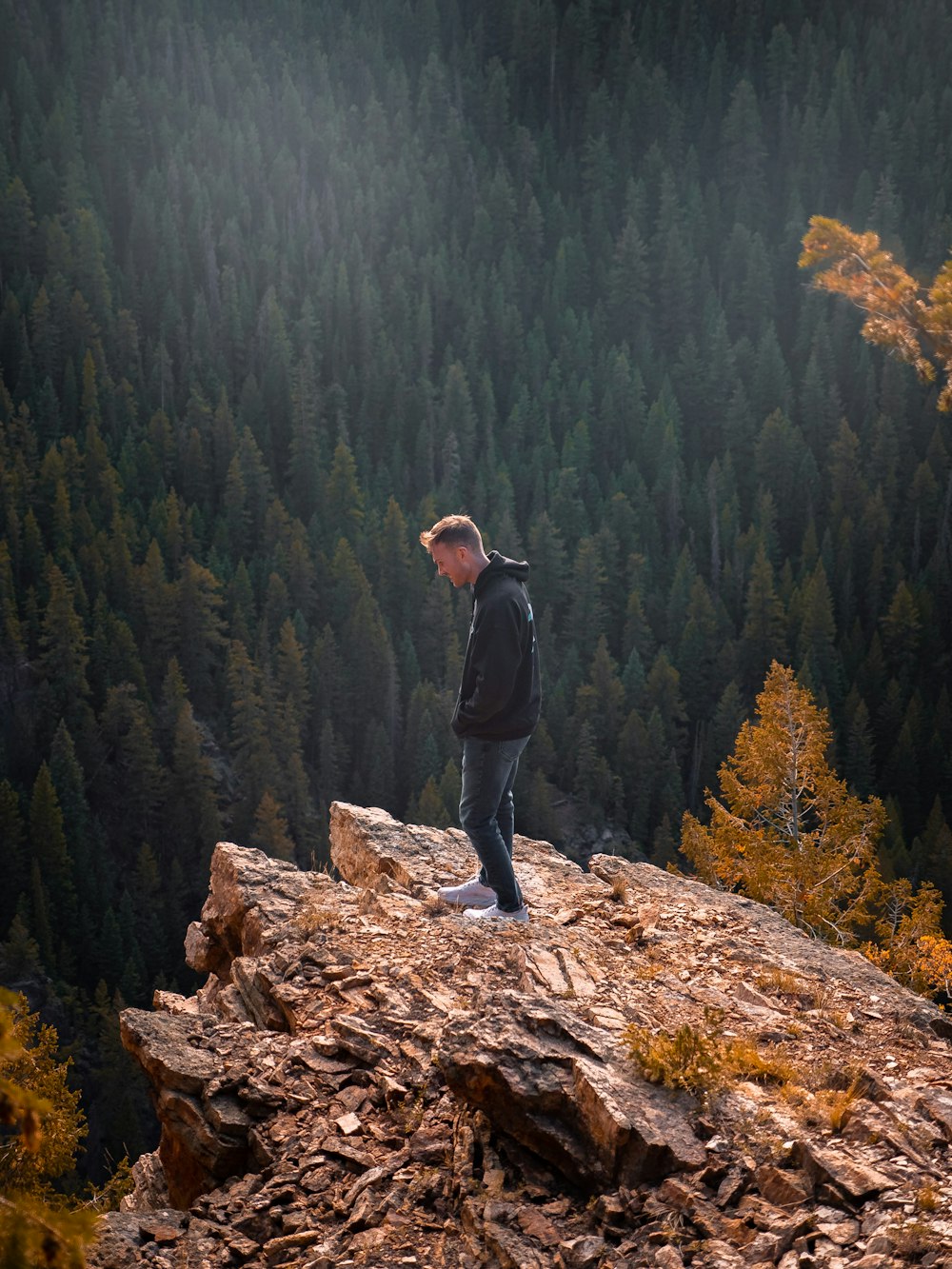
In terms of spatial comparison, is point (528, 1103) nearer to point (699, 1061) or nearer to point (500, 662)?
point (699, 1061)

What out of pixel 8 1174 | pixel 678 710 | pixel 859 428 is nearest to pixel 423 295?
pixel 859 428

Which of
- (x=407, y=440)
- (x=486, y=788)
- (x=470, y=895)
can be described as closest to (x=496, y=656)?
(x=486, y=788)

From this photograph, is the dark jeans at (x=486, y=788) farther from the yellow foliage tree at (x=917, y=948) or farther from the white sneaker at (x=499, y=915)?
the yellow foliage tree at (x=917, y=948)

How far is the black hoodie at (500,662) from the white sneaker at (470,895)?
56.6 inches

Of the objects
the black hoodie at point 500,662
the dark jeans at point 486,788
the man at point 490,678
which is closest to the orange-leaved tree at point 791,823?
the dark jeans at point 486,788

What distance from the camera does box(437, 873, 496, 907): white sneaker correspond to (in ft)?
28.3

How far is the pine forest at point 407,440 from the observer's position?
77000 mm

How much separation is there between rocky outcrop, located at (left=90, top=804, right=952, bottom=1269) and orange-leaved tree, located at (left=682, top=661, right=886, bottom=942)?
10.8m

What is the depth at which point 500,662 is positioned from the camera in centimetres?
751

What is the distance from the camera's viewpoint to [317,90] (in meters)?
165

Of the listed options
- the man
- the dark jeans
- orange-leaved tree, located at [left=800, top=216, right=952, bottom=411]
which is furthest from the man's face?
orange-leaved tree, located at [left=800, top=216, right=952, bottom=411]

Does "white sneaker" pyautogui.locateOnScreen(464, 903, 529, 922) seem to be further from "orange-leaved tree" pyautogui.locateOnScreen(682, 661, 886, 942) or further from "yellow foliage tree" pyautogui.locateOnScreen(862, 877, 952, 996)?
"orange-leaved tree" pyautogui.locateOnScreen(682, 661, 886, 942)

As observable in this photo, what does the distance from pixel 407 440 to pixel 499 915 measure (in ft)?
351

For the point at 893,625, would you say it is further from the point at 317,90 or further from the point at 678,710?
the point at 317,90
